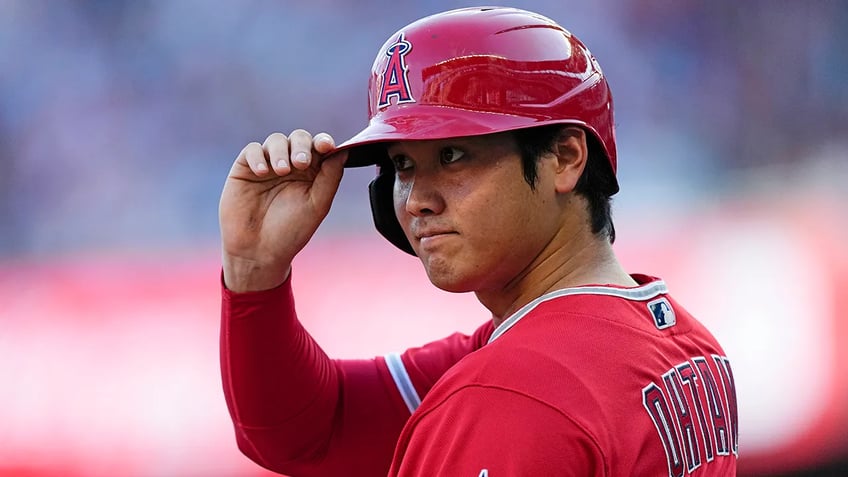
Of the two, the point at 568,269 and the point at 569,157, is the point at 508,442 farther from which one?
the point at 569,157

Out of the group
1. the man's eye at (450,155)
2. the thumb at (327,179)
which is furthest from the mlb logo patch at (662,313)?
the thumb at (327,179)

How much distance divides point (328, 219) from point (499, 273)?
6.54 feet

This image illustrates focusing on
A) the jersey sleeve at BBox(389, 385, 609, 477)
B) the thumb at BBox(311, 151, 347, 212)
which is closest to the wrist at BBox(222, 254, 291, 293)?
the thumb at BBox(311, 151, 347, 212)

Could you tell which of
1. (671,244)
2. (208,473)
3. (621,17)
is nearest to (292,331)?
(208,473)

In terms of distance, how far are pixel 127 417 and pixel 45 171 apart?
92 centimetres

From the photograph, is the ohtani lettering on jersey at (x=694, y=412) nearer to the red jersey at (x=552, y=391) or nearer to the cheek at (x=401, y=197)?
the red jersey at (x=552, y=391)

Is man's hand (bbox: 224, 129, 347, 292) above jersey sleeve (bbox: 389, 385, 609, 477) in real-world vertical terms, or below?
above

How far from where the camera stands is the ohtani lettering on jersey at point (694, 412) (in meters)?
1.43

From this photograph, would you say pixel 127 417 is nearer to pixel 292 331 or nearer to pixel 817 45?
pixel 292 331

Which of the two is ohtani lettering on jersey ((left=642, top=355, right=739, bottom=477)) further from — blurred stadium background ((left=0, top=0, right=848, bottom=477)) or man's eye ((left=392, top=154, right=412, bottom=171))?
blurred stadium background ((left=0, top=0, right=848, bottom=477))

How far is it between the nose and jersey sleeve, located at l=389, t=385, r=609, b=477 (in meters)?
0.39

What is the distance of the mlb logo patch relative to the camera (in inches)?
62.9

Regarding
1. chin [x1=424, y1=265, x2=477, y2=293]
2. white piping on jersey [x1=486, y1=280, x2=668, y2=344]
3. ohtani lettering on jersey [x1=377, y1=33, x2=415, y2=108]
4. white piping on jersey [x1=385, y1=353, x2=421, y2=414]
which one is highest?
ohtani lettering on jersey [x1=377, y1=33, x2=415, y2=108]

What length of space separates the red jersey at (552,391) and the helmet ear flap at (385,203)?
0.26 meters
